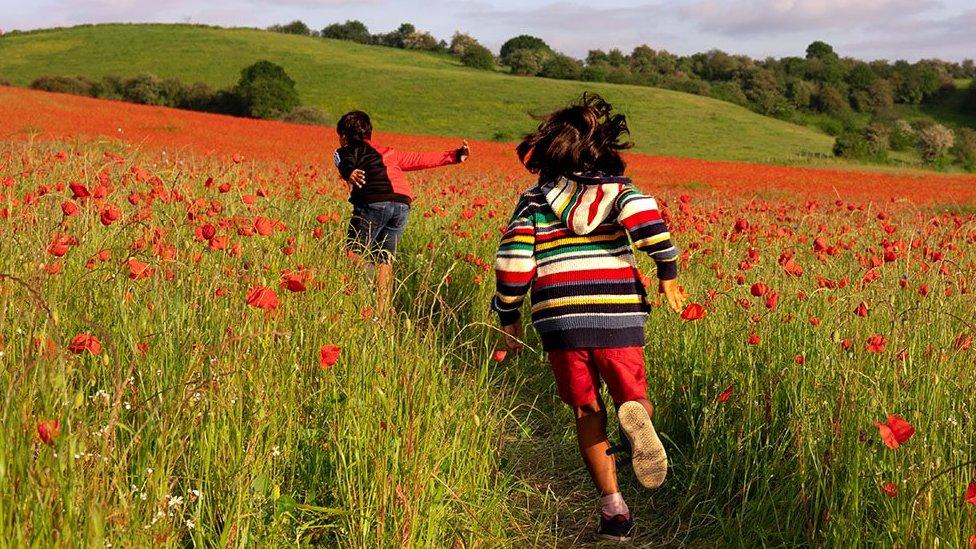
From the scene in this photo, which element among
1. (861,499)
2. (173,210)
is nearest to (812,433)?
(861,499)

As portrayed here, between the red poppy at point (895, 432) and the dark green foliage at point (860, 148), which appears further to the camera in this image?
the dark green foliage at point (860, 148)

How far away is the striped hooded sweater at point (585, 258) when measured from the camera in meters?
2.98

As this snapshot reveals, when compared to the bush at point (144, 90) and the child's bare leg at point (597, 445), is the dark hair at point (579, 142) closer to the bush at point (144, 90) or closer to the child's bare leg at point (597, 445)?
the child's bare leg at point (597, 445)

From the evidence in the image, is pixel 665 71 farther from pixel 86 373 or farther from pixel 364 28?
pixel 86 373

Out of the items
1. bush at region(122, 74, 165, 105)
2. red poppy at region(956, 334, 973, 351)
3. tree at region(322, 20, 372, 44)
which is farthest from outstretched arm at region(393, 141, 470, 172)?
tree at region(322, 20, 372, 44)

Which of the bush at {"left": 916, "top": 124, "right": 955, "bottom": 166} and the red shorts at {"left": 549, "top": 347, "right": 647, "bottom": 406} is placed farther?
the bush at {"left": 916, "top": 124, "right": 955, "bottom": 166}

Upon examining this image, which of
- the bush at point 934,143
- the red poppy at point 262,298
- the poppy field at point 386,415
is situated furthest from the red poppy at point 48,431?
the bush at point 934,143

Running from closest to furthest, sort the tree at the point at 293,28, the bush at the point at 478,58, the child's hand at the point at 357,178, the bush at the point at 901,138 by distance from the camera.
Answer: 1. the child's hand at the point at 357,178
2. the bush at the point at 901,138
3. the bush at the point at 478,58
4. the tree at the point at 293,28

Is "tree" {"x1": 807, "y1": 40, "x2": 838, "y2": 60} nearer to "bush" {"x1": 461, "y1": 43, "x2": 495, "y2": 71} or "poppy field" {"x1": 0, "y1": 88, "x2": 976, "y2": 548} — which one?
"bush" {"x1": 461, "y1": 43, "x2": 495, "y2": 71}

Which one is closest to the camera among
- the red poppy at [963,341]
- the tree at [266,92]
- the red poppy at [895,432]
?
the red poppy at [895,432]

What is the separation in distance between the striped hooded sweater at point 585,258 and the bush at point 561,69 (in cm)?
6592

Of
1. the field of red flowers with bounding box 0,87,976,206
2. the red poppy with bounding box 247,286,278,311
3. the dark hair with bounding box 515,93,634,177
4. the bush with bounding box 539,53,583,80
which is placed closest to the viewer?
the red poppy with bounding box 247,286,278,311

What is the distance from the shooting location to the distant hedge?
41781 millimetres

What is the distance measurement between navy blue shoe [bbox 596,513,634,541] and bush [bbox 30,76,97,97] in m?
46.4
